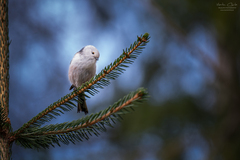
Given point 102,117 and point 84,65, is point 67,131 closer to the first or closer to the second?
point 102,117

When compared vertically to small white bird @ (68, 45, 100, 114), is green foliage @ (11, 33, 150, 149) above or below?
below

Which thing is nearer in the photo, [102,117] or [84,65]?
[102,117]

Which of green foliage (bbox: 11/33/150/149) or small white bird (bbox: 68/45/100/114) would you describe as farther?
small white bird (bbox: 68/45/100/114)

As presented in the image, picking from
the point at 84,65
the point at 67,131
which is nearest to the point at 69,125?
the point at 67,131

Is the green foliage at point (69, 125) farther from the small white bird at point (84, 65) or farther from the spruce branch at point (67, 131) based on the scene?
the small white bird at point (84, 65)

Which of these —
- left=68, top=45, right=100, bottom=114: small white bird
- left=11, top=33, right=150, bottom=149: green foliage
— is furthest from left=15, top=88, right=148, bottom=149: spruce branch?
left=68, top=45, right=100, bottom=114: small white bird

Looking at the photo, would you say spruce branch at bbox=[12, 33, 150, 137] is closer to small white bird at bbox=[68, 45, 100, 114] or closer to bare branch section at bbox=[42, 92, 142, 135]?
bare branch section at bbox=[42, 92, 142, 135]

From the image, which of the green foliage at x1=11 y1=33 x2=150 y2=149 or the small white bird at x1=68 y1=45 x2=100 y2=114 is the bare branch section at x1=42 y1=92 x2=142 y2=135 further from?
the small white bird at x1=68 y1=45 x2=100 y2=114

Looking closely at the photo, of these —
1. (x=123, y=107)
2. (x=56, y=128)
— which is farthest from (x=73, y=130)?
(x=123, y=107)

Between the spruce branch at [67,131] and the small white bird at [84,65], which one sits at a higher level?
the small white bird at [84,65]

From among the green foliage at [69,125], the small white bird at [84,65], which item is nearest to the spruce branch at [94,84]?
the green foliage at [69,125]

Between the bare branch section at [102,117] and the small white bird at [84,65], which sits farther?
the small white bird at [84,65]

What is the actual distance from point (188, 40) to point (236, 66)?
1.88ft

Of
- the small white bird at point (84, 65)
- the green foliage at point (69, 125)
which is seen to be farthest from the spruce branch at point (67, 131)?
the small white bird at point (84, 65)
